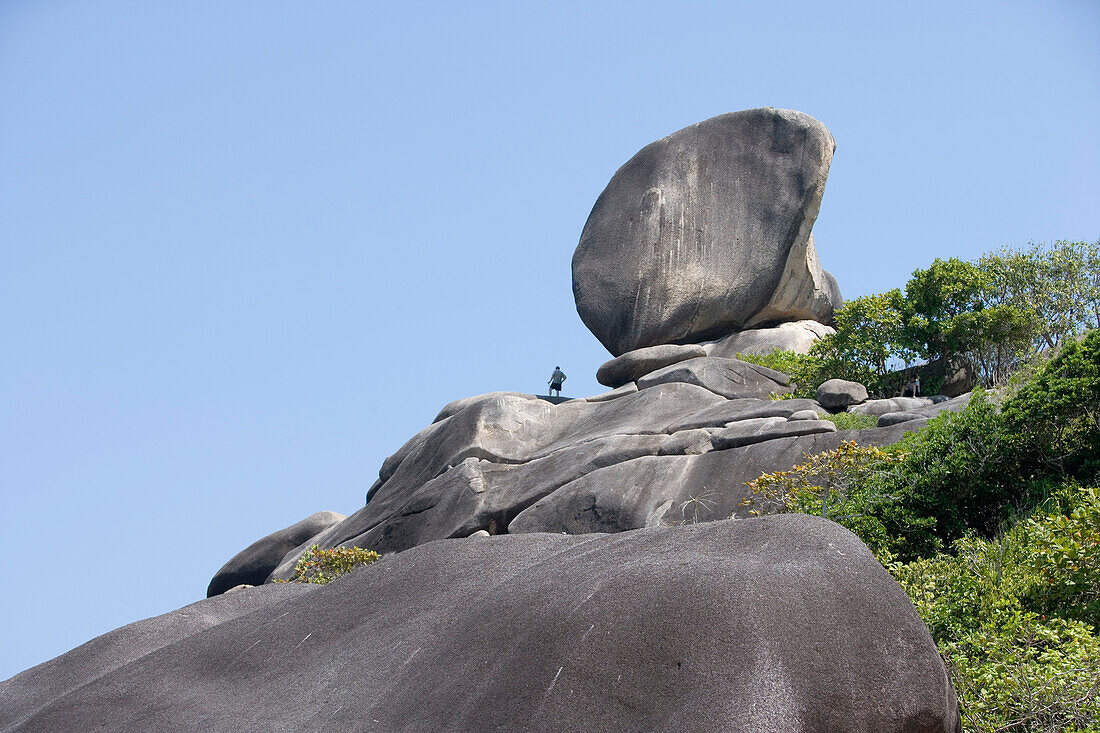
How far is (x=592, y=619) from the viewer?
331 inches

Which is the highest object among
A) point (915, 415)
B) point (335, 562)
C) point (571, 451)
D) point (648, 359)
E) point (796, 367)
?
point (648, 359)

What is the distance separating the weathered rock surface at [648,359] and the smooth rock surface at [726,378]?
1.53 m

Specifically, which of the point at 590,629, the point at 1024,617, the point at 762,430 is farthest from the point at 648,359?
the point at 590,629

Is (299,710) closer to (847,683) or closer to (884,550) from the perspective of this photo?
(847,683)

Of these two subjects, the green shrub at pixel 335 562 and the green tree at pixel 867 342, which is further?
the green tree at pixel 867 342

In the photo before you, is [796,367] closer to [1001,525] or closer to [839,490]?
[839,490]

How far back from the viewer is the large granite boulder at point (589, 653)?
7621 mm

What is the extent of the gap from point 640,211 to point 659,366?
513cm

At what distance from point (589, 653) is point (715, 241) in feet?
79.7

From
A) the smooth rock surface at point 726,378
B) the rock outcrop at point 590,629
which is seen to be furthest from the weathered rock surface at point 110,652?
the smooth rock surface at point 726,378

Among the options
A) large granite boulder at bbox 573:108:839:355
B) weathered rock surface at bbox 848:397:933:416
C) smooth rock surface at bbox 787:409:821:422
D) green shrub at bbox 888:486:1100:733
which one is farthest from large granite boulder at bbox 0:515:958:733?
large granite boulder at bbox 573:108:839:355

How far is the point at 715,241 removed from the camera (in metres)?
31.4

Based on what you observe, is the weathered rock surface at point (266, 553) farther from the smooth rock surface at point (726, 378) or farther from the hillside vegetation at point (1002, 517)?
the hillside vegetation at point (1002, 517)

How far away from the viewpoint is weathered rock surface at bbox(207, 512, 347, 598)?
3097 centimetres
